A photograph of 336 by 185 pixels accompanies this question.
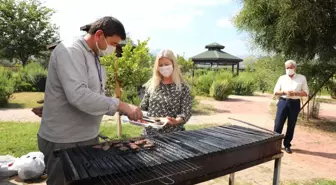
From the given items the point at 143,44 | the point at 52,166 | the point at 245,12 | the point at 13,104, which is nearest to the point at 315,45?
the point at 245,12

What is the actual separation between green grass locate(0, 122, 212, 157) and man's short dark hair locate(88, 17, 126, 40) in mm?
4020

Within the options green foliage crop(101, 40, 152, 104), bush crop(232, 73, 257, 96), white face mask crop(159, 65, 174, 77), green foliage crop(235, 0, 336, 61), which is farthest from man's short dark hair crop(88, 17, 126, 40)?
bush crop(232, 73, 257, 96)

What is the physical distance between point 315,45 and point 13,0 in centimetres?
2390

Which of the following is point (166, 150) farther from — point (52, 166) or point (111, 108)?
point (52, 166)

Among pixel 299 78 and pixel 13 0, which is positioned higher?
pixel 13 0

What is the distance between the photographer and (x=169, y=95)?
10.5 ft

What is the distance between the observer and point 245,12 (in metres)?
9.52

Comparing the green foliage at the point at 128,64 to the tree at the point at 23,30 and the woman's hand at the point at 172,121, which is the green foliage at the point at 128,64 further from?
the tree at the point at 23,30

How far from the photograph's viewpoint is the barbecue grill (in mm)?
1752

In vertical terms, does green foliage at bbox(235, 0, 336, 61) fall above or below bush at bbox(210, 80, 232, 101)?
above

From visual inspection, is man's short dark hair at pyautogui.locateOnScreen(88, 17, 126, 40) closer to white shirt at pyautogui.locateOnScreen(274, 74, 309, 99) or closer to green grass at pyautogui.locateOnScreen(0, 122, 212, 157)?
green grass at pyautogui.locateOnScreen(0, 122, 212, 157)

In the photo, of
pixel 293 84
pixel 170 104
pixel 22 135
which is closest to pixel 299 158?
pixel 293 84

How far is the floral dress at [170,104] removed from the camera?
3.17 m

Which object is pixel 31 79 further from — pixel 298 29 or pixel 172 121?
pixel 172 121
